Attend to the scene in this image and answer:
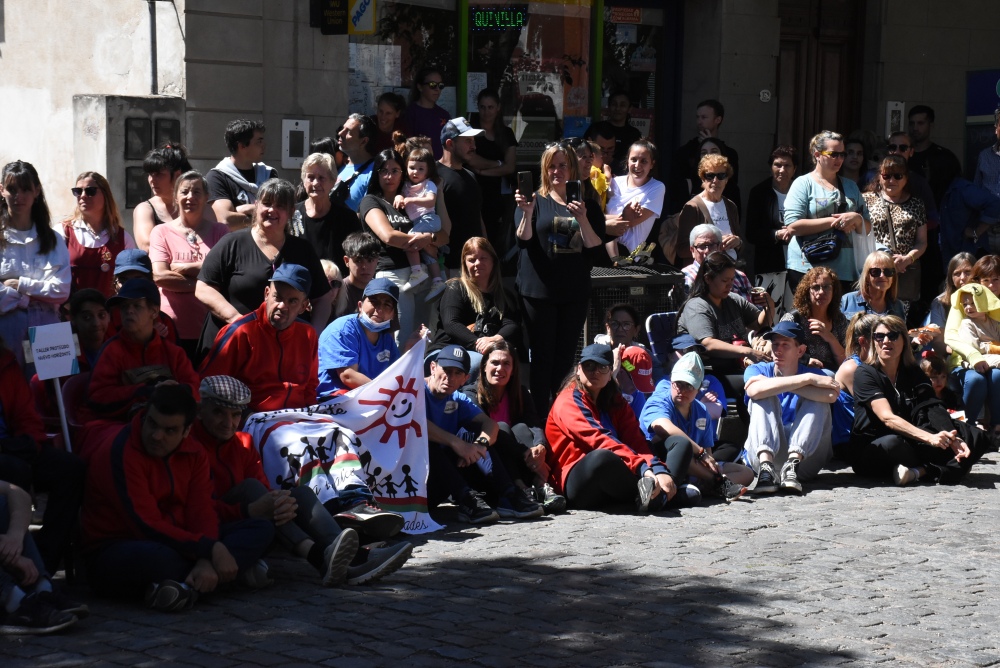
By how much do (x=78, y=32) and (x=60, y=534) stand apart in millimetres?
6669

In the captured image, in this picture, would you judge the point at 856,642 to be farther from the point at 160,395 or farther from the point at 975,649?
the point at 160,395

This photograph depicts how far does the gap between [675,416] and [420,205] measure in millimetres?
2391

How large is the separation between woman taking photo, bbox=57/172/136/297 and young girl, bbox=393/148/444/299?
207cm

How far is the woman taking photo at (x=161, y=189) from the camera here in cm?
926

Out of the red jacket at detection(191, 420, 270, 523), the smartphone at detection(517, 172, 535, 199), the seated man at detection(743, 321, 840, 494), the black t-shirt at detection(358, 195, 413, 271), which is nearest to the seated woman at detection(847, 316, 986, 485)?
the seated man at detection(743, 321, 840, 494)

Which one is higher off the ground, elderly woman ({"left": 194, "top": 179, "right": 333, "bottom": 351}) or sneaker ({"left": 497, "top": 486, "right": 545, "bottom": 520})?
elderly woman ({"left": 194, "top": 179, "right": 333, "bottom": 351})

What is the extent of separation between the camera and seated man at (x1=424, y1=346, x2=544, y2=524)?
8492mm

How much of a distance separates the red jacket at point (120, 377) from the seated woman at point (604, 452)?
97.9 inches

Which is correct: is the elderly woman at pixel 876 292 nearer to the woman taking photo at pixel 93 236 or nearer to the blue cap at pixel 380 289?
the blue cap at pixel 380 289

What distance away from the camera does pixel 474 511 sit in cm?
838

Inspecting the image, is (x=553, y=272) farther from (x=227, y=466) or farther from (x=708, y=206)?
(x=227, y=466)

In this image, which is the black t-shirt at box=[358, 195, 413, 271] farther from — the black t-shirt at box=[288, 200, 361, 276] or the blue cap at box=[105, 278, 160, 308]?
the blue cap at box=[105, 278, 160, 308]

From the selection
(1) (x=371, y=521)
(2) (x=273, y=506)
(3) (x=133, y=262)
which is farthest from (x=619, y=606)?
(3) (x=133, y=262)

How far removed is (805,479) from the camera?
9.89 m
